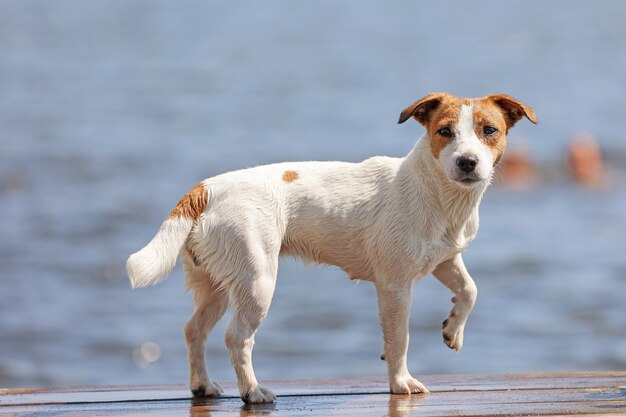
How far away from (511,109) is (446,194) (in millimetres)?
577

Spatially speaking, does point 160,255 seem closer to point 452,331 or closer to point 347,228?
A: point 347,228

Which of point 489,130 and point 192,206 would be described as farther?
point 192,206

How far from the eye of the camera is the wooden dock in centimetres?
651

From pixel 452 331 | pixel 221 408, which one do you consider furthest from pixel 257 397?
pixel 452 331

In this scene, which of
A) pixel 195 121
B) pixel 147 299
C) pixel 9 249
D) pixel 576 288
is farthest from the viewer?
pixel 195 121

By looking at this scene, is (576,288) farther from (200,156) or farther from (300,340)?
(200,156)

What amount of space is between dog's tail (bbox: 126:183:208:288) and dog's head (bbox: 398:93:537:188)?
117 centimetres

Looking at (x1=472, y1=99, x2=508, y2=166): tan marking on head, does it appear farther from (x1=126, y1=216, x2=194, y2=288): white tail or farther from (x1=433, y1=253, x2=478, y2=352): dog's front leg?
(x1=126, y1=216, x2=194, y2=288): white tail

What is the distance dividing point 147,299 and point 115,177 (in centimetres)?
716

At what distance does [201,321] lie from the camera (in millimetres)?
7027

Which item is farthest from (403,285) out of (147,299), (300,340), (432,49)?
(432,49)

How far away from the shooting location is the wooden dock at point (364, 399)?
6512 mm

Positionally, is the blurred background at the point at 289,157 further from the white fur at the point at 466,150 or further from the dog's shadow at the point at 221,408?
the white fur at the point at 466,150

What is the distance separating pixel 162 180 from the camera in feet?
73.5
